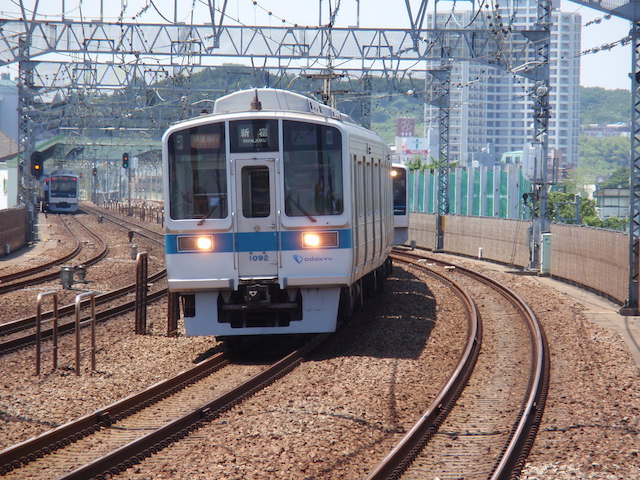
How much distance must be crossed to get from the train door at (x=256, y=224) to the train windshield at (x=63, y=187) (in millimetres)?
54476

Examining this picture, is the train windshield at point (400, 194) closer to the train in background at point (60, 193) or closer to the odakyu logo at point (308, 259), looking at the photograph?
the odakyu logo at point (308, 259)

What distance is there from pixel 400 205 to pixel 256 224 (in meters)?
16.7

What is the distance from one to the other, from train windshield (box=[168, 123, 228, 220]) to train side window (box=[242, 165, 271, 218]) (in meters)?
0.27

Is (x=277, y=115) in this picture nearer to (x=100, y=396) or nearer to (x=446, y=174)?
(x=100, y=396)

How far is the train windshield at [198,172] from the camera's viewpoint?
11.9 m

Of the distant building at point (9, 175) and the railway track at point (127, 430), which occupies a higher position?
the distant building at point (9, 175)

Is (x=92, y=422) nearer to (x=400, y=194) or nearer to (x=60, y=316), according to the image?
(x=60, y=316)

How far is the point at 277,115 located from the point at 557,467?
20.6 ft

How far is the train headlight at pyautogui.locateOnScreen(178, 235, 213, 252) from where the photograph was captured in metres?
11.8

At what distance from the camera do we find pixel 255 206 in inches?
470

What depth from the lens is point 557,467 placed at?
23.1 feet

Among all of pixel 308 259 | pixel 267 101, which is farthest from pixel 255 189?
pixel 267 101

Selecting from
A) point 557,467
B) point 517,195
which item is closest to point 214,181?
point 557,467

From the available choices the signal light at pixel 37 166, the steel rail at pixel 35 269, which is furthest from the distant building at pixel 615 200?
the signal light at pixel 37 166
